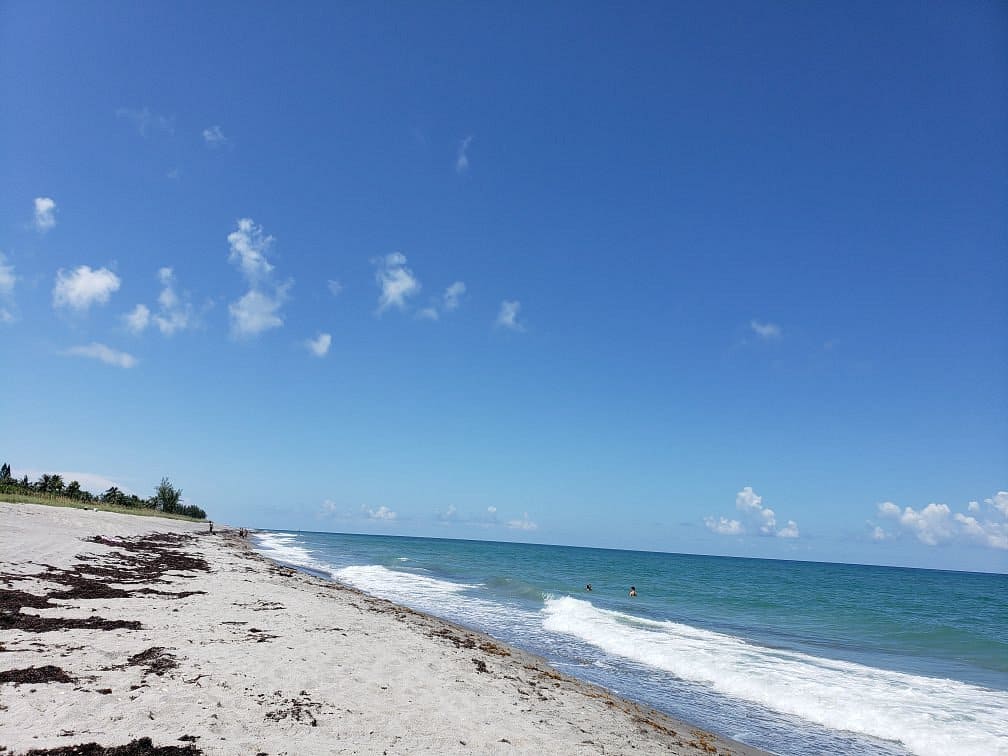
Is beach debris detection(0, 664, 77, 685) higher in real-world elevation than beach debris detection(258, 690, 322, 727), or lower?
higher

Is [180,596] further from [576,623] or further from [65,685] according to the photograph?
[576,623]

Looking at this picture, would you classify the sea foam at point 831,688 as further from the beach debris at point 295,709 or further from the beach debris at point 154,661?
the beach debris at point 154,661

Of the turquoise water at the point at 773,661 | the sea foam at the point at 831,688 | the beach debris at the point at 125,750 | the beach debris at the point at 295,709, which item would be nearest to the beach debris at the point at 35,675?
the beach debris at the point at 125,750

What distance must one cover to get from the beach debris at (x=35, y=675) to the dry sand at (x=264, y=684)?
3 centimetres

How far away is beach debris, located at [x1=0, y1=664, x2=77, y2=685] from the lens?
24.7 feet

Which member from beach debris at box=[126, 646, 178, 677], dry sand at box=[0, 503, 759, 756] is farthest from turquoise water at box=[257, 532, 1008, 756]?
beach debris at box=[126, 646, 178, 677]

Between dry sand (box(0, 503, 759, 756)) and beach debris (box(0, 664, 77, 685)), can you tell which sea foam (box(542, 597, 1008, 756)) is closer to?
dry sand (box(0, 503, 759, 756))

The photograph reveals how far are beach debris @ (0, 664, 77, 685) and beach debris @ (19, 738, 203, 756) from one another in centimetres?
250

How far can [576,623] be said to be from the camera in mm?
23000

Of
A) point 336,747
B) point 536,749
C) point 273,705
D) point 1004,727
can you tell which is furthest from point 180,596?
point 1004,727

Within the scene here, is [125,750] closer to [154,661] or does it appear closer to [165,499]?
[154,661]

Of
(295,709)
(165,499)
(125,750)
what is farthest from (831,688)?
(165,499)

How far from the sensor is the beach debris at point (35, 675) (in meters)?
7.52

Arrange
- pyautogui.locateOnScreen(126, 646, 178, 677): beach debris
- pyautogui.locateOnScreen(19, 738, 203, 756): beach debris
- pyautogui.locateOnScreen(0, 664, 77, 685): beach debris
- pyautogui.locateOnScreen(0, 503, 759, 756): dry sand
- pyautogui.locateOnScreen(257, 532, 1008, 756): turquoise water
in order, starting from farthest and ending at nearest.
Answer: pyautogui.locateOnScreen(257, 532, 1008, 756): turquoise water
pyautogui.locateOnScreen(126, 646, 178, 677): beach debris
pyautogui.locateOnScreen(0, 664, 77, 685): beach debris
pyautogui.locateOnScreen(0, 503, 759, 756): dry sand
pyautogui.locateOnScreen(19, 738, 203, 756): beach debris
